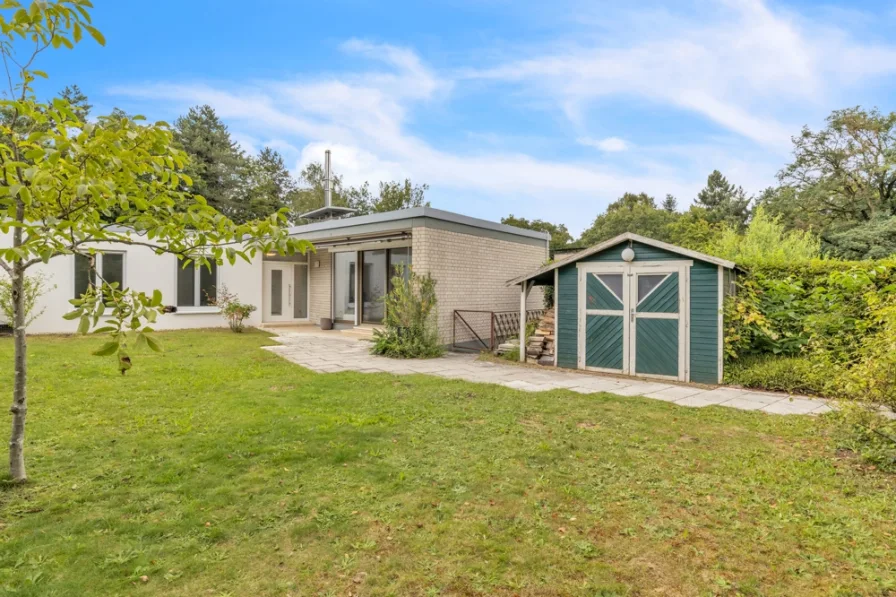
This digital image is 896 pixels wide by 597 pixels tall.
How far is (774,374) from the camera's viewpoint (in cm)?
677

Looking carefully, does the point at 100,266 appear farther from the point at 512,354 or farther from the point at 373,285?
the point at 512,354

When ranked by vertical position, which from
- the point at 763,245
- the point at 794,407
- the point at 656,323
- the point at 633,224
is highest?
the point at 633,224

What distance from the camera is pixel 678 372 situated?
292 inches

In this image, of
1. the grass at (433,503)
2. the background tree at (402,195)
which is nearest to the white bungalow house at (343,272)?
the grass at (433,503)

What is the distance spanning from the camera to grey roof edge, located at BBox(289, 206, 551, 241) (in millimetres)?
10258

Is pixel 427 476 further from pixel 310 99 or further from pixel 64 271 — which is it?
pixel 310 99

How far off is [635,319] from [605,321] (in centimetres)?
49

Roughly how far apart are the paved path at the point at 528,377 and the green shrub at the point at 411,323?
0.34m

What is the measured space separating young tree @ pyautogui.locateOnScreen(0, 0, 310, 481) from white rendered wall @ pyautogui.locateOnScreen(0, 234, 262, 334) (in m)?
8.43

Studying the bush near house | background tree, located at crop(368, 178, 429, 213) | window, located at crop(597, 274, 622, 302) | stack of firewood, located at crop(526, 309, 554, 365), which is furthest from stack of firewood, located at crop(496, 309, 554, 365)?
background tree, located at crop(368, 178, 429, 213)

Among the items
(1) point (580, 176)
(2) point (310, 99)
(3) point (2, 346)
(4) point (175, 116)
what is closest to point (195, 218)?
(3) point (2, 346)

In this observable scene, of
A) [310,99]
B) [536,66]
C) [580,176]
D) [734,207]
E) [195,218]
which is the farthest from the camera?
[734,207]

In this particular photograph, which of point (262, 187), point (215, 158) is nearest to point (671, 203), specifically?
point (262, 187)

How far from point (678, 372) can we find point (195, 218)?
7125 millimetres
